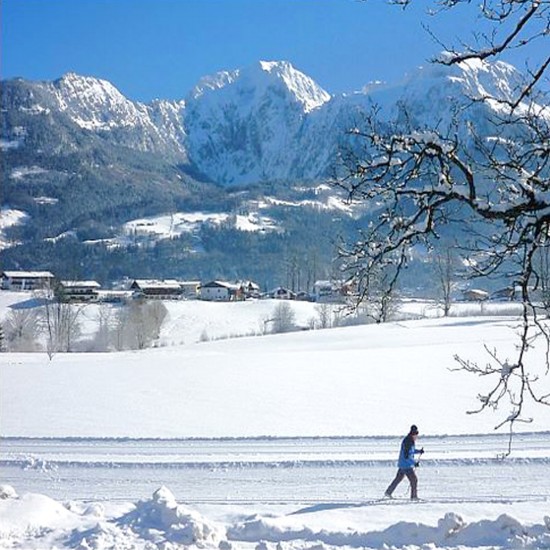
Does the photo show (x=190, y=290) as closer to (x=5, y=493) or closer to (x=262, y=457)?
(x=262, y=457)

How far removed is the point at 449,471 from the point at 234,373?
22.0 meters

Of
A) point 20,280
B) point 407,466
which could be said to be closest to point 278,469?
point 407,466

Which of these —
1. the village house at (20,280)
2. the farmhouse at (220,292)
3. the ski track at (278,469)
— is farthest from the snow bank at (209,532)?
the village house at (20,280)

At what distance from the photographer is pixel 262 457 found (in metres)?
17.4

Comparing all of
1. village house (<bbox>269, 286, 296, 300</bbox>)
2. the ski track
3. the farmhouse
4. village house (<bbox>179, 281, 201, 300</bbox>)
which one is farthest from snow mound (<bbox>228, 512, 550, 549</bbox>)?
village house (<bbox>179, 281, 201, 300</bbox>)

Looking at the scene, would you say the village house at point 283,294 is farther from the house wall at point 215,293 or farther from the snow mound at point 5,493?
the snow mound at point 5,493

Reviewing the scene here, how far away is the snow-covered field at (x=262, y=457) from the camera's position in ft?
27.6

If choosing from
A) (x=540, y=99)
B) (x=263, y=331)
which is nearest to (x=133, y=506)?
(x=540, y=99)

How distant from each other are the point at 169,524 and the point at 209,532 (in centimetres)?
61

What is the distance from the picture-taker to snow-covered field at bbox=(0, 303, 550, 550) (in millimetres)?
8414

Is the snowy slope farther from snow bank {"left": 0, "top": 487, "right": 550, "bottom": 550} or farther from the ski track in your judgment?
snow bank {"left": 0, "top": 487, "right": 550, "bottom": 550}

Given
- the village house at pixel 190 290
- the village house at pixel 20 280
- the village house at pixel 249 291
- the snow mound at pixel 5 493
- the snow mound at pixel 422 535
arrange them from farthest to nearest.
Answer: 1. the village house at pixel 20 280
2. the village house at pixel 190 290
3. the village house at pixel 249 291
4. the snow mound at pixel 5 493
5. the snow mound at pixel 422 535

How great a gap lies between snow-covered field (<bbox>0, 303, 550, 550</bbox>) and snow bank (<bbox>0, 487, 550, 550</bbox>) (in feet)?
0.08

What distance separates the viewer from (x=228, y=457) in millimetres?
17625
